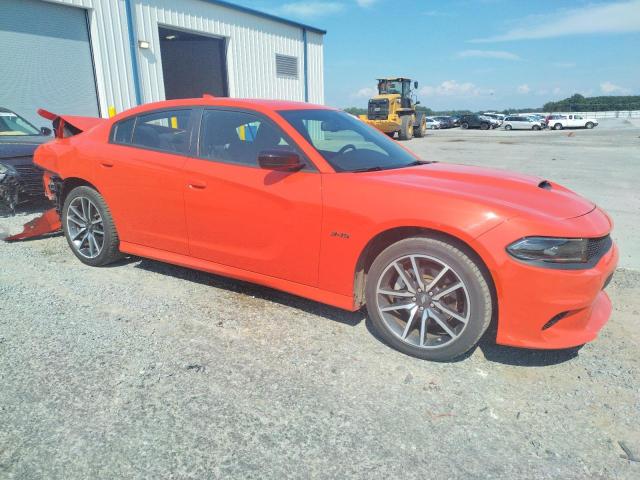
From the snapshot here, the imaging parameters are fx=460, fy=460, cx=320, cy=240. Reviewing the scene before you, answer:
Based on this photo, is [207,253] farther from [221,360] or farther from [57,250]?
[57,250]

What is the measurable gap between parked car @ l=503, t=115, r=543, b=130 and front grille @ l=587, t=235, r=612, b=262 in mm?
49058

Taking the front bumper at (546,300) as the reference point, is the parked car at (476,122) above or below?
above

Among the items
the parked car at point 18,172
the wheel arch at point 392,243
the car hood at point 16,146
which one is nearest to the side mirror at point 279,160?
the wheel arch at point 392,243

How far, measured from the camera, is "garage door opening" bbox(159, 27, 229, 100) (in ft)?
59.9

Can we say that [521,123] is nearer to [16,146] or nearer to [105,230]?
[16,146]

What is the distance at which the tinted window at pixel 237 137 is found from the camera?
335cm

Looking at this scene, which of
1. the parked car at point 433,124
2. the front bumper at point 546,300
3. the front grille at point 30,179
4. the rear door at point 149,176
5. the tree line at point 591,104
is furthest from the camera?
the tree line at point 591,104

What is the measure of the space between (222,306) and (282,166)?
125 centimetres

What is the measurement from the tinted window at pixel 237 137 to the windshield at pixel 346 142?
17 centimetres

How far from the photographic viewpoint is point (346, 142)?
359cm

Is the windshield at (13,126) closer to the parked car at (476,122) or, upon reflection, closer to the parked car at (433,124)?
the parked car at (433,124)

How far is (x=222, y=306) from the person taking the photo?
358 cm

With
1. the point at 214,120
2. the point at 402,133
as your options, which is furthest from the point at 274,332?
the point at 402,133

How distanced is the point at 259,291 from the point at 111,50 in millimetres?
9807
